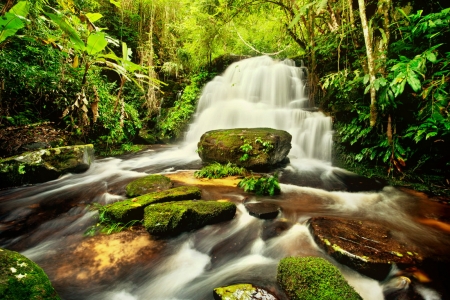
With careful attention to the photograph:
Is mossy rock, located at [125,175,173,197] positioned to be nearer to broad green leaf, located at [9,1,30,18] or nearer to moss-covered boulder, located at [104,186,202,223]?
moss-covered boulder, located at [104,186,202,223]

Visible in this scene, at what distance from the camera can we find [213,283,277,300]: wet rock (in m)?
1.90

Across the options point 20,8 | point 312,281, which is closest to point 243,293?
point 312,281

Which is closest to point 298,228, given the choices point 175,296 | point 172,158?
point 175,296

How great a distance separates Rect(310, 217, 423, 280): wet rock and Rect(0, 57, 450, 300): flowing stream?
9 centimetres

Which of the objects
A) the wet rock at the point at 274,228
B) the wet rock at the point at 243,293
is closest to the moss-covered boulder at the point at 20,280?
the wet rock at the point at 243,293

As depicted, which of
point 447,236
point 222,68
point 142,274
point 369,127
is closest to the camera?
point 142,274

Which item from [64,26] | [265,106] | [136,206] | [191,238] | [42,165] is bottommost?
[191,238]

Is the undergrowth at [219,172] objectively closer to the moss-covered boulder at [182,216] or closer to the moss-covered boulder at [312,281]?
the moss-covered boulder at [182,216]

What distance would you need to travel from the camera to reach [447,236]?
2854 millimetres

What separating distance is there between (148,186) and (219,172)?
169 centimetres

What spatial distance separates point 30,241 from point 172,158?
448 cm

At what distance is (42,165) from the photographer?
4.66m

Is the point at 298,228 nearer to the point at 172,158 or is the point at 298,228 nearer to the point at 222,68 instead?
the point at 172,158

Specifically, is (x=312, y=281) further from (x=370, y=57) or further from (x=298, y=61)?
(x=298, y=61)
